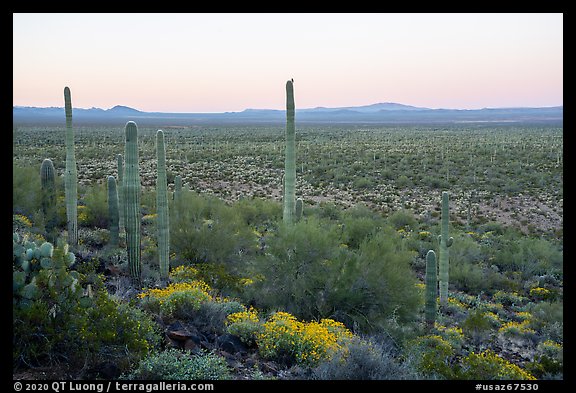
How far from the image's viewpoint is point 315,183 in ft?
106

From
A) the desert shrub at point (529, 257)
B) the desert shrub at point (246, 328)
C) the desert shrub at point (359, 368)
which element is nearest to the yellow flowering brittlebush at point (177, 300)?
the desert shrub at point (246, 328)

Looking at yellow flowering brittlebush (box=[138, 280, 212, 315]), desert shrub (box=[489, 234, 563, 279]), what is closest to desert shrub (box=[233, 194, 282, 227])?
desert shrub (box=[489, 234, 563, 279])

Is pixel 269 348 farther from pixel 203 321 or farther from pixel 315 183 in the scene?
pixel 315 183

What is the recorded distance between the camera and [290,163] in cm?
1221

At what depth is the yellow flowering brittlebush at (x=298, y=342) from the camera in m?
6.40

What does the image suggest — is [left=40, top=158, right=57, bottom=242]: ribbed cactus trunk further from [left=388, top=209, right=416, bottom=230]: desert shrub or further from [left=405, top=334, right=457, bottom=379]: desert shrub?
[left=388, top=209, right=416, bottom=230]: desert shrub

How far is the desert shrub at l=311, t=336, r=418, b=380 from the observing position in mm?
5727

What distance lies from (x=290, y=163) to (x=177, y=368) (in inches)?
293

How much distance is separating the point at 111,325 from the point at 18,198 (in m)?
10.9

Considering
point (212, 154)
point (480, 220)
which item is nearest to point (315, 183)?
point (480, 220)

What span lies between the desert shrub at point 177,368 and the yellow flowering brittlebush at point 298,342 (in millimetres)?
1055

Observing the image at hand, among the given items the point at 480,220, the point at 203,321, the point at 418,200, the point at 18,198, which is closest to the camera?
the point at 203,321

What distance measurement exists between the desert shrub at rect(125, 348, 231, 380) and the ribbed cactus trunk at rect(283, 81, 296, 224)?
621 centimetres

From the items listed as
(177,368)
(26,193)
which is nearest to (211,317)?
(177,368)
